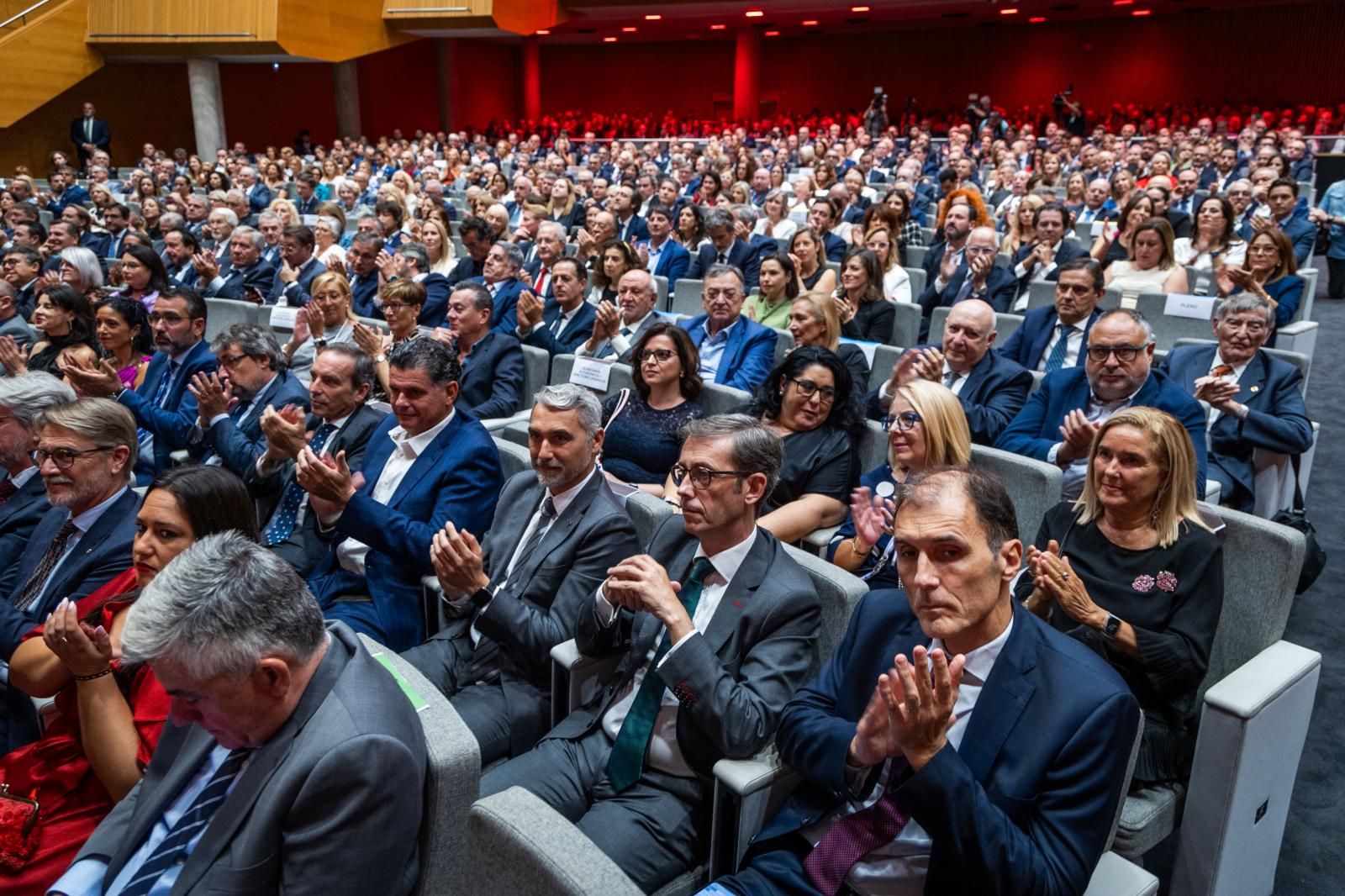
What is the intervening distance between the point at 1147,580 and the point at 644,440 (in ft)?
5.50

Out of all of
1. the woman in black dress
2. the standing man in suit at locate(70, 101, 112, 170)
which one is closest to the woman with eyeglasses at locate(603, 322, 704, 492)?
the woman in black dress

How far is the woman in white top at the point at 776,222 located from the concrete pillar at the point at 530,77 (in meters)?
14.2

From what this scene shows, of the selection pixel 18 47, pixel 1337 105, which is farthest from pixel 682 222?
pixel 1337 105

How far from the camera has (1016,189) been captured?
806 cm

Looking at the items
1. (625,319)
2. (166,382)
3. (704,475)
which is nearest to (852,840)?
(704,475)

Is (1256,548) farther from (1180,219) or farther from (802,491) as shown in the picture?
(1180,219)

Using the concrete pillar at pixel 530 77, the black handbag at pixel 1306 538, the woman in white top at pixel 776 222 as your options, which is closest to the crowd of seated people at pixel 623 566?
the black handbag at pixel 1306 538

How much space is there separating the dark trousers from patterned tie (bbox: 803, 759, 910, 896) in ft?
1.10

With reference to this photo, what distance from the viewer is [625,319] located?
163 inches

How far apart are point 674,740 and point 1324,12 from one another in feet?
62.9

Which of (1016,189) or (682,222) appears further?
(1016,189)

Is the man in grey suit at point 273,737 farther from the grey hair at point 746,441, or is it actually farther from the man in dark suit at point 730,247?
the man in dark suit at point 730,247

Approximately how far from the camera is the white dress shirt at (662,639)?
174 centimetres

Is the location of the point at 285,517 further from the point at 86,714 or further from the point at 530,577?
the point at 86,714
